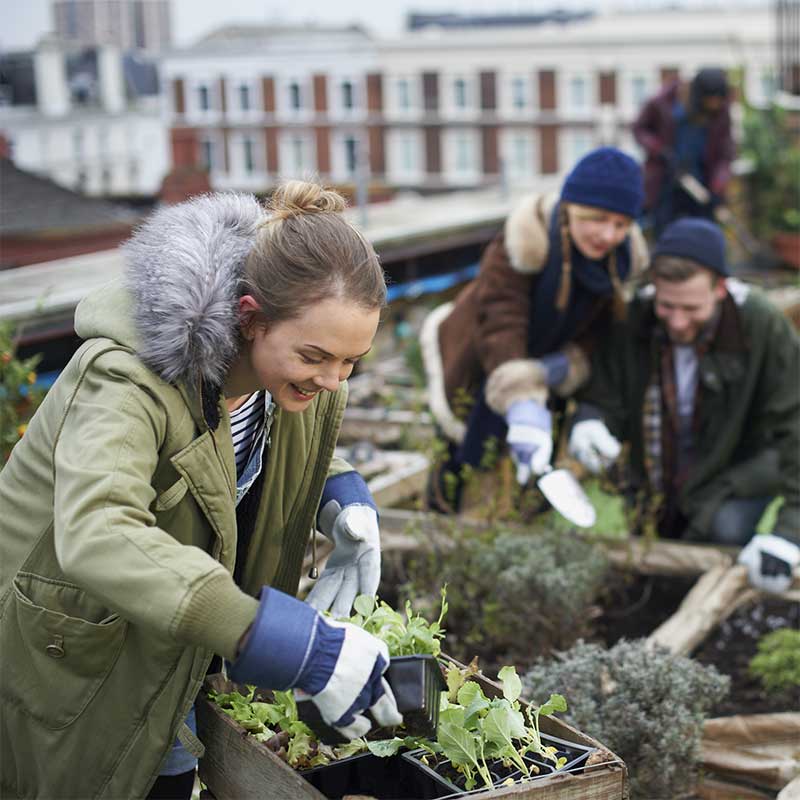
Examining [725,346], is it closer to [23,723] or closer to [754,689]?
[754,689]

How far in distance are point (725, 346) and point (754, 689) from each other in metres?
1.11

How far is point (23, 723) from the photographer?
222 centimetres

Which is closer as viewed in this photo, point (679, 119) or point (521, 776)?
point (521, 776)

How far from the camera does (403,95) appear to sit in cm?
3944

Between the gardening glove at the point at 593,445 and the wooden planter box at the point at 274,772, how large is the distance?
205 centimetres

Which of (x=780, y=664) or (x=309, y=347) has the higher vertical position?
(x=309, y=347)

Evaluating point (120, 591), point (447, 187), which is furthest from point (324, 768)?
point (447, 187)

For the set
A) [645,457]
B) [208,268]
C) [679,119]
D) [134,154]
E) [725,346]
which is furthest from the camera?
[134,154]

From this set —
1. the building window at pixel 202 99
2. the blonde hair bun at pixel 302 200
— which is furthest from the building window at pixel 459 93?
the blonde hair bun at pixel 302 200

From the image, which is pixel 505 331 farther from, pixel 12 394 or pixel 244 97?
pixel 244 97

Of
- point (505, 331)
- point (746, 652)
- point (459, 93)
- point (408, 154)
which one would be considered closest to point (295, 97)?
point (408, 154)

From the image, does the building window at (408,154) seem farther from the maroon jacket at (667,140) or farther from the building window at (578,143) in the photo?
the maroon jacket at (667,140)

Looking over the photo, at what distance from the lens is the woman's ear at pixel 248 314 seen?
7.02ft

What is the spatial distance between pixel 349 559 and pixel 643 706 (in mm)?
964
